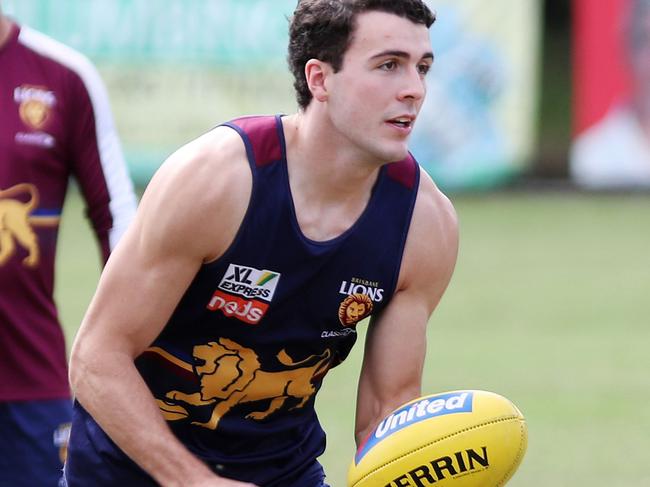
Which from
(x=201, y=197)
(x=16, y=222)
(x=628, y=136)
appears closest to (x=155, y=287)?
(x=201, y=197)

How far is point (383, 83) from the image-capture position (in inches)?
160

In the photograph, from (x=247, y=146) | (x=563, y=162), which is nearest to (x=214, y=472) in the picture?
(x=247, y=146)

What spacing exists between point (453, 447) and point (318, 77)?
1089 mm

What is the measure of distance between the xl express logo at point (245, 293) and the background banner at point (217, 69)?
14717 mm

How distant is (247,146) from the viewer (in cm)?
414

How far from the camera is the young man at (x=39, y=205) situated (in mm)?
5074

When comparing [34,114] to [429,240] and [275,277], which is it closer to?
[275,277]

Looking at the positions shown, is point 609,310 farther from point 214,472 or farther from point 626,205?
point 214,472

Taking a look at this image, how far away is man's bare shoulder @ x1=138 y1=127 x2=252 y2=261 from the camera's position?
3.97 metres

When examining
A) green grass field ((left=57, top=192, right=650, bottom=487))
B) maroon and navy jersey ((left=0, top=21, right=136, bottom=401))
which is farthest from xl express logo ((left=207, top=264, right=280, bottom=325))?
green grass field ((left=57, top=192, right=650, bottom=487))

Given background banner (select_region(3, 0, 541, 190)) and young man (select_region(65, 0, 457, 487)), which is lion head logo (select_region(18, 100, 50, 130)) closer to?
young man (select_region(65, 0, 457, 487))

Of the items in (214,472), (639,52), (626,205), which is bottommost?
(214,472)

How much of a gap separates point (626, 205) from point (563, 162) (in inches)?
184

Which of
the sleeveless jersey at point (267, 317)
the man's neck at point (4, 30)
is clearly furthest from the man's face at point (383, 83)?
the man's neck at point (4, 30)
